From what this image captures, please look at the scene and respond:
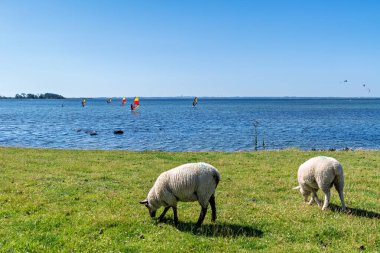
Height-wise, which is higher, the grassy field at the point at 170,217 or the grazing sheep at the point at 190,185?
the grazing sheep at the point at 190,185

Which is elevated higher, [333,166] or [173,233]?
[333,166]

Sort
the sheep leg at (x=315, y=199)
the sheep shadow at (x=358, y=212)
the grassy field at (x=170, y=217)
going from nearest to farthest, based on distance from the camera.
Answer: the grassy field at (x=170, y=217), the sheep shadow at (x=358, y=212), the sheep leg at (x=315, y=199)

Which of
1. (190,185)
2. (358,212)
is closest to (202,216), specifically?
(190,185)

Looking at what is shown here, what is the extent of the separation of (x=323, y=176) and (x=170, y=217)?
5470mm

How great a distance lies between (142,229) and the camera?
10.5 meters

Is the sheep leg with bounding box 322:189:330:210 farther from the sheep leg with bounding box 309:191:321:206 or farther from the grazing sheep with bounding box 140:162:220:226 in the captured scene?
the grazing sheep with bounding box 140:162:220:226

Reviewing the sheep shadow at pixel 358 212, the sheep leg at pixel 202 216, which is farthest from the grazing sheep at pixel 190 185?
the sheep shadow at pixel 358 212

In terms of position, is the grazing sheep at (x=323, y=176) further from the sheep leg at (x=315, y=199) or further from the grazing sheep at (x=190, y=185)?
the grazing sheep at (x=190, y=185)

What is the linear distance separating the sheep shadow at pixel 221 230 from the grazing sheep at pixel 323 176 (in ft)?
10.8

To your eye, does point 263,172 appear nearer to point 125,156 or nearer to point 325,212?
point 325,212

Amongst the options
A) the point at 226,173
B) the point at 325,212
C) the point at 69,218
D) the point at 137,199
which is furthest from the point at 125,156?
the point at 325,212

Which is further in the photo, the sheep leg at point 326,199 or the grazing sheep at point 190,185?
the sheep leg at point 326,199

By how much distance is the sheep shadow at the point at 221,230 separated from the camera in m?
10.1

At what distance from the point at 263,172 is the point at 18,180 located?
512 inches
